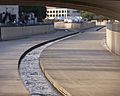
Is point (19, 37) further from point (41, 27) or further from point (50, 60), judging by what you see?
point (50, 60)

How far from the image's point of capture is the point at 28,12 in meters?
102

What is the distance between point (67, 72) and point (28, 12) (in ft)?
253

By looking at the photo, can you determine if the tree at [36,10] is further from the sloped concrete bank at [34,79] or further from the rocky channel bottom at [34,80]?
the rocky channel bottom at [34,80]

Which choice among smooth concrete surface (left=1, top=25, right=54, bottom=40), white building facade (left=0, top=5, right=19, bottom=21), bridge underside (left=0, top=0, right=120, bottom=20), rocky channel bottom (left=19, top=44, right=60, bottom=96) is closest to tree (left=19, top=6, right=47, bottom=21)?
white building facade (left=0, top=5, right=19, bottom=21)

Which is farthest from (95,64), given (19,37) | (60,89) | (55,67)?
(19,37)

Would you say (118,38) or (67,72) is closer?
(67,72)

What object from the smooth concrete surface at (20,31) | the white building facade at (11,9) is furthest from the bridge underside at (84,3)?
the white building facade at (11,9)

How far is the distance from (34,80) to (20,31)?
3467 cm

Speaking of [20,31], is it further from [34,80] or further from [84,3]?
[84,3]

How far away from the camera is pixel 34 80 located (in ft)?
88.3

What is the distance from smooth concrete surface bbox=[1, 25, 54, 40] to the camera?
5466 centimetres

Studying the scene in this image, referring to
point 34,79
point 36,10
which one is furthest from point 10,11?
point 34,79

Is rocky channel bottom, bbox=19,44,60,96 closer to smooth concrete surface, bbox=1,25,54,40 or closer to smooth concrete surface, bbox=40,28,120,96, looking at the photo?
smooth concrete surface, bbox=40,28,120,96

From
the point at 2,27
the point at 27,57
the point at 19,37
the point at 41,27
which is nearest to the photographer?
the point at 27,57
